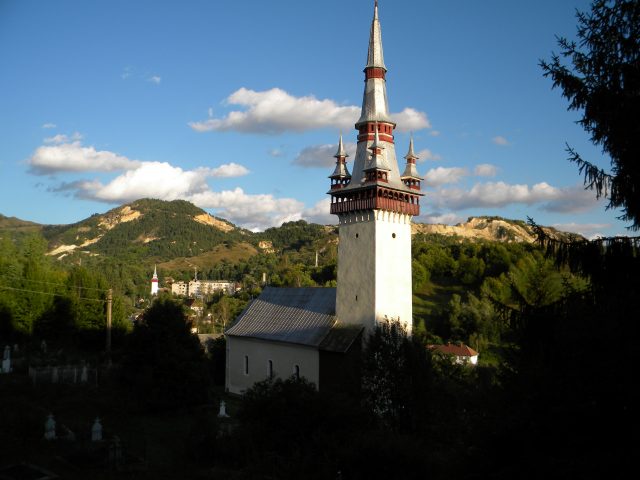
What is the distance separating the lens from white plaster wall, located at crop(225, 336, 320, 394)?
34.2 meters

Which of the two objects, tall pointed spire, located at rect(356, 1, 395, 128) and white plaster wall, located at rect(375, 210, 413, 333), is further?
tall pointed spire, located at rect(356, 1, 395, 128)

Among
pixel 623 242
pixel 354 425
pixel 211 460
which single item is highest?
pixel 623 242

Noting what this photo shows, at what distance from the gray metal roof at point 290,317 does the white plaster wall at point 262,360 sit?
0.56m

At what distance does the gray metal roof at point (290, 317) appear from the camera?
116 ft

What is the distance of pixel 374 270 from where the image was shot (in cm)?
3259

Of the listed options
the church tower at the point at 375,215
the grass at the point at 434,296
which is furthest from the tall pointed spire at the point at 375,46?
the grass at the point at 434,296

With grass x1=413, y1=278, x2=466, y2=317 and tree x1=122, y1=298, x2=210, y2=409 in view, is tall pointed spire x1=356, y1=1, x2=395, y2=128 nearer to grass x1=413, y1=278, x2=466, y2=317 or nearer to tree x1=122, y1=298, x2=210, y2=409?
tree x1=122, y1=298, x2=210, y2=409

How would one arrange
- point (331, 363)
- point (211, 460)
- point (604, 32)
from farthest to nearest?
point (331, 363), point (211, 460), point (604, 32)

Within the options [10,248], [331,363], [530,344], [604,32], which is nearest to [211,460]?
[331,363]

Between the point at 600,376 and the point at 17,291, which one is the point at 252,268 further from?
the point at 600,376

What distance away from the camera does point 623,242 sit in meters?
11.9

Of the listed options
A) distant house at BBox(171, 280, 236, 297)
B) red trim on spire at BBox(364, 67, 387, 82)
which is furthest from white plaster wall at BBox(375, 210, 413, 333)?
distant house at BBox(171, 280, 236, 297)

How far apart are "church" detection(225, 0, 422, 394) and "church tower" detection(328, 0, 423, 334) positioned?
6cm

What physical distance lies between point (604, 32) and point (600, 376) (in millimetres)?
7419
